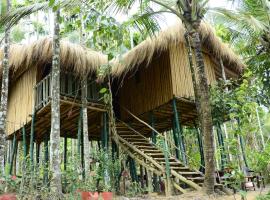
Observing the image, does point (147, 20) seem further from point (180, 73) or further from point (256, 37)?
point (256, 37)

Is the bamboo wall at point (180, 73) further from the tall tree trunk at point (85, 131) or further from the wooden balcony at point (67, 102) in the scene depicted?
the tall tree trunk at point (85, 131)

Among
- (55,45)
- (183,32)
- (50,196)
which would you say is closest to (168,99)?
(183,32)

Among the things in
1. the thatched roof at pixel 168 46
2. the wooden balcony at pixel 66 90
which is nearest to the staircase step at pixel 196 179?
the thatched roof at pixel 168 46

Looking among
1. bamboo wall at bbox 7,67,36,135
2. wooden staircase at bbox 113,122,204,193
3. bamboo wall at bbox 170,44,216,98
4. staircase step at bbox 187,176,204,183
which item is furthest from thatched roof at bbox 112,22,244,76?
staircase step at bbox 187,176,204,183

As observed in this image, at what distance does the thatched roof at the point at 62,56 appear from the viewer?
8656 millimetres

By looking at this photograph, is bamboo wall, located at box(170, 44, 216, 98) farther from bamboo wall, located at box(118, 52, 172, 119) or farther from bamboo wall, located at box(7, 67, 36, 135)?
bamboo wall, located at box(7, 67, 36, 135)

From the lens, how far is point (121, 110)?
11.6m

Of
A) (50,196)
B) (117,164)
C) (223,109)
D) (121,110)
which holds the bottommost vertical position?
(50,196)

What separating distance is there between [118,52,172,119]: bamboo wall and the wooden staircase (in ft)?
2.91

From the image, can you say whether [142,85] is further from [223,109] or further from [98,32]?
[98,32]

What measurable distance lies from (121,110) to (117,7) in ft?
21.1

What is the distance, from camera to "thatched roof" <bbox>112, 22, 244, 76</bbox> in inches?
343

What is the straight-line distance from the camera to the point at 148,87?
10.3m

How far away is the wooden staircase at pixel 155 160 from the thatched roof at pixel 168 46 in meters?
2.01
